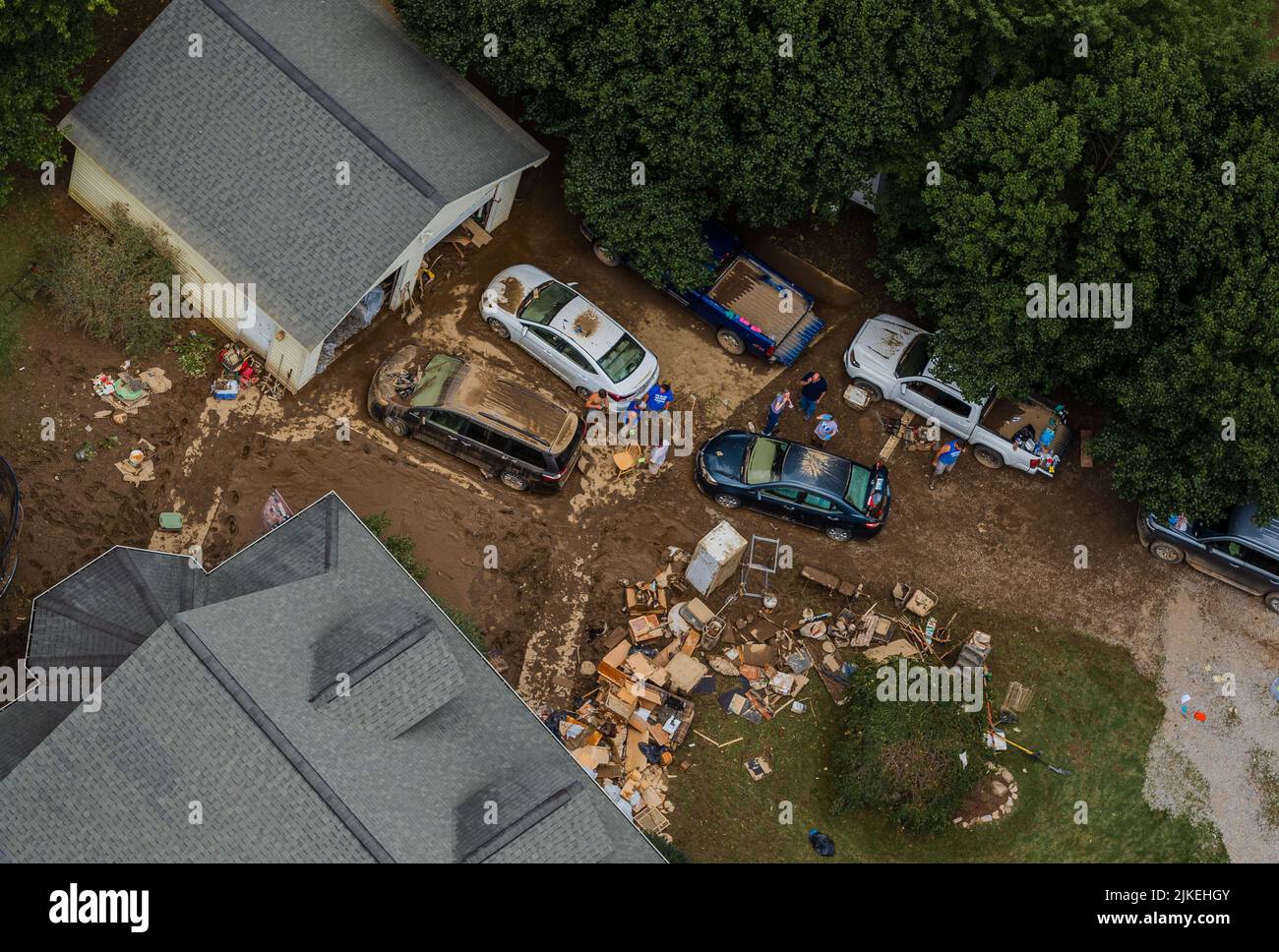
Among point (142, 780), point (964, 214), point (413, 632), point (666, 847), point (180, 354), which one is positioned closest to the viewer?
point (142, 780)

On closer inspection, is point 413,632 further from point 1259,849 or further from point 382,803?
point 1259,849

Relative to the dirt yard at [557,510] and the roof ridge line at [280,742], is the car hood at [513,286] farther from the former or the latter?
A: the roof ridge line at [280,742]

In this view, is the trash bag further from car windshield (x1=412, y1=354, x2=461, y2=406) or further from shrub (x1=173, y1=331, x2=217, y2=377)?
shrub (x1=173, y1=331, x2=217, y2=377)

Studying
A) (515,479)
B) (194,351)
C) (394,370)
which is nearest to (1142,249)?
(515,479)

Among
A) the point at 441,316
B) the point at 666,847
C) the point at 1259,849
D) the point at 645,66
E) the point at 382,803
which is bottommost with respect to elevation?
the point at 1259,849

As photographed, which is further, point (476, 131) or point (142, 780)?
point (476, 131)

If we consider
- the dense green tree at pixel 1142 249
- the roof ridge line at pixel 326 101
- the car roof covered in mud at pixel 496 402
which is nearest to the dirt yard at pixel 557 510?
the car roof covered in mud at pixel 496 402

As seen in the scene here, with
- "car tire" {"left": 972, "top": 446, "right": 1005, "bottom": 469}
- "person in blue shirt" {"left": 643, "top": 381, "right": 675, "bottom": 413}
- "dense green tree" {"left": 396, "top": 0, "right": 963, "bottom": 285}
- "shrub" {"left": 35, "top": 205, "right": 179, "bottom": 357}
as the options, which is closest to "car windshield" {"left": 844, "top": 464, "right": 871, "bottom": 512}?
"car tire" {"left": 972, "top": 446, "right": 1005, "bottom": 469}

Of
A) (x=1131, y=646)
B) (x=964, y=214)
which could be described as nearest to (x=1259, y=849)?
(x=1131, y=646)
